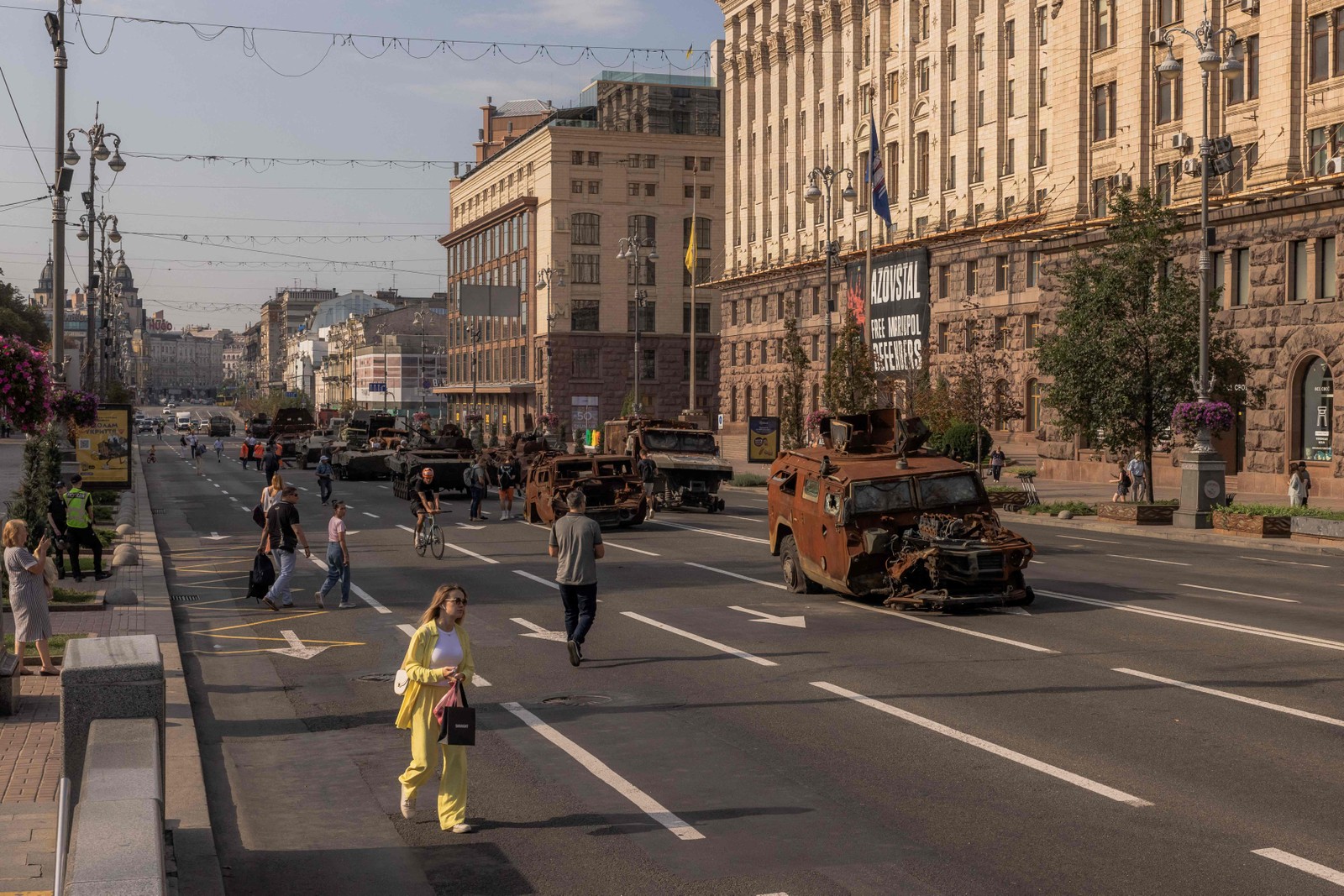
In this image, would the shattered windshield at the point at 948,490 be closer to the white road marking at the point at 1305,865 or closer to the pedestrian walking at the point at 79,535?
the white road marking at the point at 1305,865

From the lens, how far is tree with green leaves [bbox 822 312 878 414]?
5122 cm

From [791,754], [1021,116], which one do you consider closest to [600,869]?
[791,754]

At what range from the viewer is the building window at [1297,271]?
135 feet

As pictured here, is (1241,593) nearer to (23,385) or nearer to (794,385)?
(23,385)

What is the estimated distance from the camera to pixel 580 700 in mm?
13422

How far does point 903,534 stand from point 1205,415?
59.6 ft

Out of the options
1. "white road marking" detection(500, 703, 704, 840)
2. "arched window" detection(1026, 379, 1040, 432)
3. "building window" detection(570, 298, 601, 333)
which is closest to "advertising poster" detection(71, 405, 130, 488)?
"white road marking" detection(500, 703, 704, 840)

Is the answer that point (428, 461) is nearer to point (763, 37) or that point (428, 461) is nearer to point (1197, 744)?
point (1197, 744)

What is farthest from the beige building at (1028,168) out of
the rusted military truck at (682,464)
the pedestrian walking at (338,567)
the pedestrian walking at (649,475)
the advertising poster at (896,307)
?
the pedestrian walking at (338,567)

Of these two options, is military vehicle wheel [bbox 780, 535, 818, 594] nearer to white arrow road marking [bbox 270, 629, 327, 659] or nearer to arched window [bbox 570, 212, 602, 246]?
white arrow road marking [bbox 270, 629, 327, 659]

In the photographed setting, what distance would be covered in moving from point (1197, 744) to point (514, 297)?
284ft

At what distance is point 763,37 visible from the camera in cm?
8256

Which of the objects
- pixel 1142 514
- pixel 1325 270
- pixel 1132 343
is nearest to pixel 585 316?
pixel 1325 270

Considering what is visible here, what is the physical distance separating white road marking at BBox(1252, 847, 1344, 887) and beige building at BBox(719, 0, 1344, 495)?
33341mm
